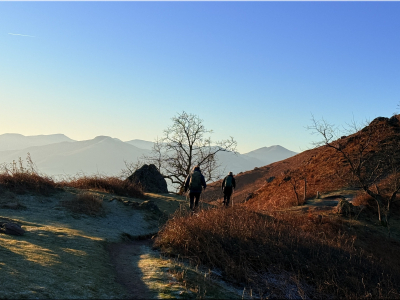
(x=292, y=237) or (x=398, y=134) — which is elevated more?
(x=398, y=134)

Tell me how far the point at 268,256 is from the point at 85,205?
8.73 metres

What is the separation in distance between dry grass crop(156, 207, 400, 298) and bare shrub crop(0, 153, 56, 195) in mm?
8892

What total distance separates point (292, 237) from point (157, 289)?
471 cm

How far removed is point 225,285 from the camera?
253 inches

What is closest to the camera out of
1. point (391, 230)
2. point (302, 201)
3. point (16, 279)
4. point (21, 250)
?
point (16, 279)

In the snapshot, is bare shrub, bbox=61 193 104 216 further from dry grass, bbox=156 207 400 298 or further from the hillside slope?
the hillside slope

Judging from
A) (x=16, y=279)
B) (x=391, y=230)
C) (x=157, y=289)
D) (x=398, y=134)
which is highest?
(x=398, y=134)

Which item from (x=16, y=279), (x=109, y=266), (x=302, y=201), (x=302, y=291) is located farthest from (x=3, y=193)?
(x=302, y=201)

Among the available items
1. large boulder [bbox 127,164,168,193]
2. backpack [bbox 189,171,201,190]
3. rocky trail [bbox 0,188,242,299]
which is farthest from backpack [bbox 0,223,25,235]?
large boulder [bbox 127,164,168,193]

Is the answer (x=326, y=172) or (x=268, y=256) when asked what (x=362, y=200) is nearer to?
(x=326, y=172)

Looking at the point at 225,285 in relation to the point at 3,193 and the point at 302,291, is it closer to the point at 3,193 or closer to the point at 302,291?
the point at 302,291

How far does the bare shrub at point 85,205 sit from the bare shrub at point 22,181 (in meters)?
2.12

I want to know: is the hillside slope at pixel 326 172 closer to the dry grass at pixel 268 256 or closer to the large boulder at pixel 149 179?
the large boulder at pixel 149 179

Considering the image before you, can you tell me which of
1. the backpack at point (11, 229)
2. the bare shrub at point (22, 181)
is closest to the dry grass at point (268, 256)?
the backpack at point (11, 229)
